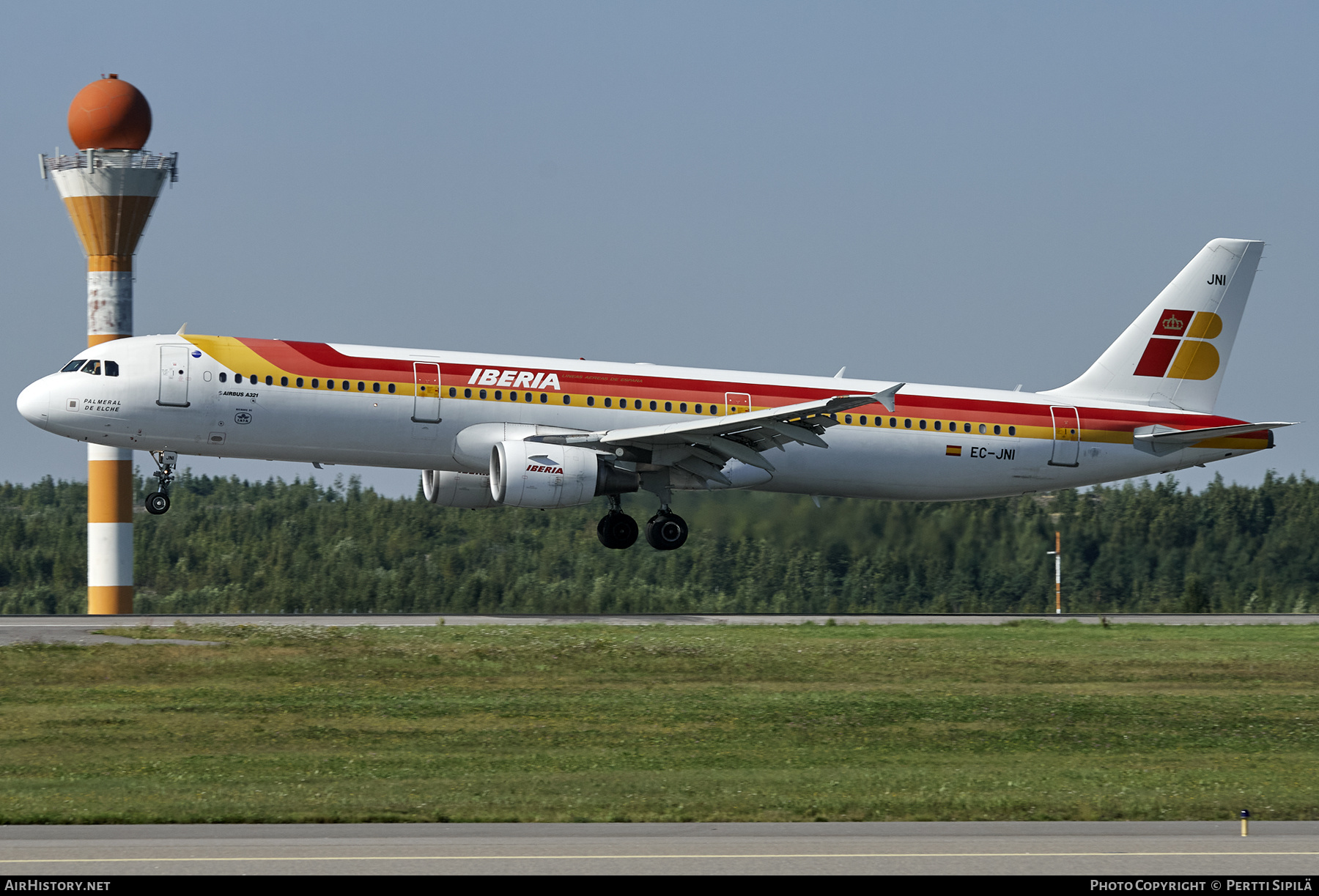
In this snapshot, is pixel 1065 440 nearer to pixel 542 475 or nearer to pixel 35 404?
pixel 542 475

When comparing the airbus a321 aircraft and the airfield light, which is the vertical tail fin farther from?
the airfield light

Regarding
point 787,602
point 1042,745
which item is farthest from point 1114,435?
point 1042,745

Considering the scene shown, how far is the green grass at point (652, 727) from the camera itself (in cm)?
1491

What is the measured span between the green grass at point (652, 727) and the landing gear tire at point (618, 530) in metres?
5.48

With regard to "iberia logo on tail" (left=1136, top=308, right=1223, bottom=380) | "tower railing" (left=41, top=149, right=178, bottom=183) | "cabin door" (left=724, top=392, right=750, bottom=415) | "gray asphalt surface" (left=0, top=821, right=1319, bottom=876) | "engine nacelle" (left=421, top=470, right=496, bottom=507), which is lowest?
"gray asphalt surface" (left=0, top=821, right=1319, bottom=876)

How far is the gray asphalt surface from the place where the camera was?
11.1m

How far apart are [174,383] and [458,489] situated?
7365mm

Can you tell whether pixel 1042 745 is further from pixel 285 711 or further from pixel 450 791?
pixel 285 711

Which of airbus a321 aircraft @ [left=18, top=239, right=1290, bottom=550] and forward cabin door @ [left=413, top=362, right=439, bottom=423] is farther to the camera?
forward cabin door @ [left=413, top=362, right=439, bottom=423]

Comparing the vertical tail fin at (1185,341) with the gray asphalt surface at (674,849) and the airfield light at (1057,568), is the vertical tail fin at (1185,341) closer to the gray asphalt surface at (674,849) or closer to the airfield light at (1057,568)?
the airfield light at (1057,568)

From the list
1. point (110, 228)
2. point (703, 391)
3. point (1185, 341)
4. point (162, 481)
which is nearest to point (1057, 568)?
point (1185, 341)

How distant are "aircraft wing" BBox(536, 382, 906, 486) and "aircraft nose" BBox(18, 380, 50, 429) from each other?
11.0 metres

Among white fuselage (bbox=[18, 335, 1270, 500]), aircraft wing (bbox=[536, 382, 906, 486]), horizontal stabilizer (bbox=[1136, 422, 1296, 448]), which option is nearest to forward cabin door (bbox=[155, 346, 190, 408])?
white fuselage (bbox=[18, 335, 1270, 500])

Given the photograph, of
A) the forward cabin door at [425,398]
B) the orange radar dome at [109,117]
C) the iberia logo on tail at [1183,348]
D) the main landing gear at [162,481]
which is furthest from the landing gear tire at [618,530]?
the orange radar dome at [109,117]
